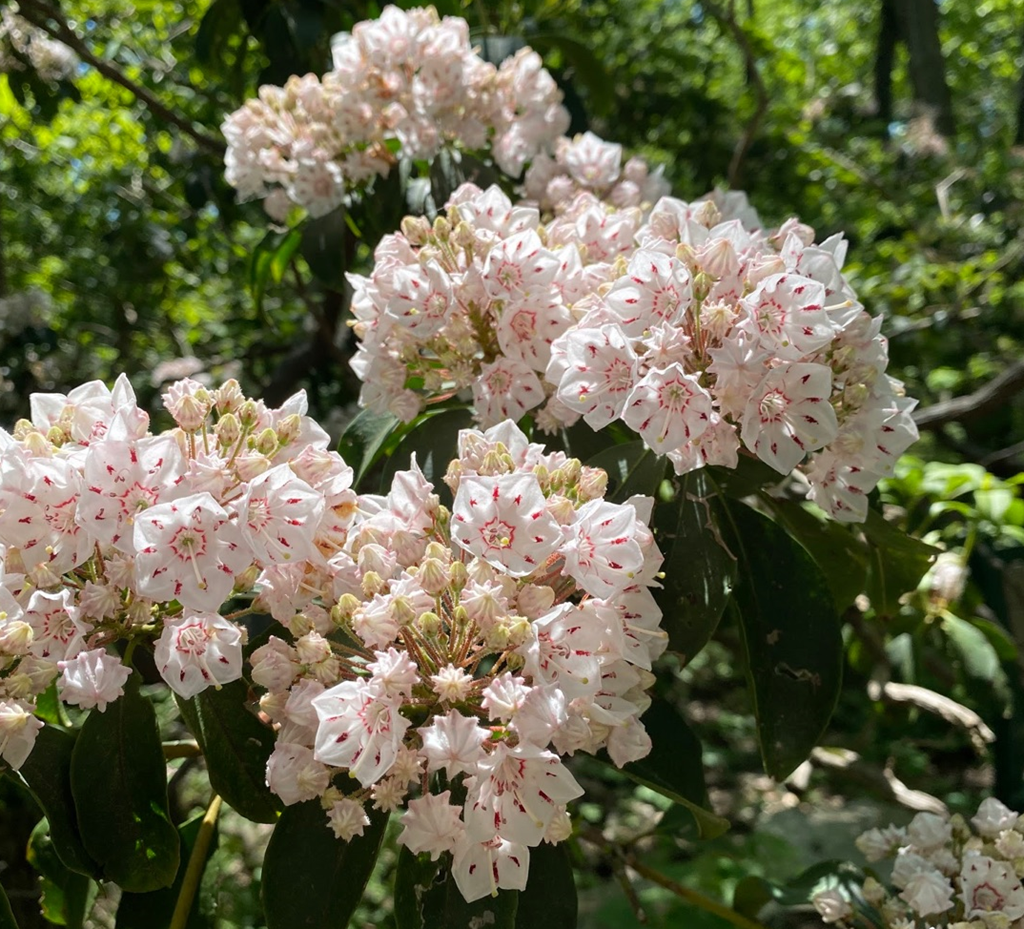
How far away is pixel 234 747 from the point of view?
113cm

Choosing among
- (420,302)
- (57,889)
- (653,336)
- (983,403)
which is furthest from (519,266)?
(983,403)

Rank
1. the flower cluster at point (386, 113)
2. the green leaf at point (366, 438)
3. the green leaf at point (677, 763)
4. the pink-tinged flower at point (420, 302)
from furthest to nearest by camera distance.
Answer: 1. the flower cluster at point (386, 113)
2. the green leaf at point (366, 438)
3. the pink-tinged flower at point (420, 302)
4. the green leaf at point (677, 763)

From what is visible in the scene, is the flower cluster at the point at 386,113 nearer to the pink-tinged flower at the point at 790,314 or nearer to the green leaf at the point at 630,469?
the green leaf at the point at 630,469

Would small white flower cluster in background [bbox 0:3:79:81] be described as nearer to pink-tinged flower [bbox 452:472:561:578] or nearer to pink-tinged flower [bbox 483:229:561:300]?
pink-tinged flower [bbox 483:229:561:300]

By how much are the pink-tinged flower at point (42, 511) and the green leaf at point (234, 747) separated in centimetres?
30

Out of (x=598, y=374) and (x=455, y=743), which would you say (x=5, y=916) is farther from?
(x=598, y=374)

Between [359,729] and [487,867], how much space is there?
0.21 meters

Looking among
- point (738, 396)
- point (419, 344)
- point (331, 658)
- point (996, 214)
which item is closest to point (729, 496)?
point (738, 396)

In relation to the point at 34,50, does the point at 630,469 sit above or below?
below

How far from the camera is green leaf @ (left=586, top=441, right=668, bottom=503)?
1242mm

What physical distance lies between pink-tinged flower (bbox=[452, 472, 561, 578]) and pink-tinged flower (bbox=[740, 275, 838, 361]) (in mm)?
366

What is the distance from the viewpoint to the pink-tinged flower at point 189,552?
0.87 m

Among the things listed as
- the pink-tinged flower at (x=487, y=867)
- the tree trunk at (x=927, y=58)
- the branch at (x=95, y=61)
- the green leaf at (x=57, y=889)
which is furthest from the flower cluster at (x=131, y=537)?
the tree trunk at (x=927, y=58)

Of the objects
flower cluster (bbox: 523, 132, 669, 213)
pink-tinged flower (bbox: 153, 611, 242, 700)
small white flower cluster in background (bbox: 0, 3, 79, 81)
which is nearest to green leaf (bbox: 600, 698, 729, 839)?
pink-tinged flower (bbox: 153, 611, 242, 700)
